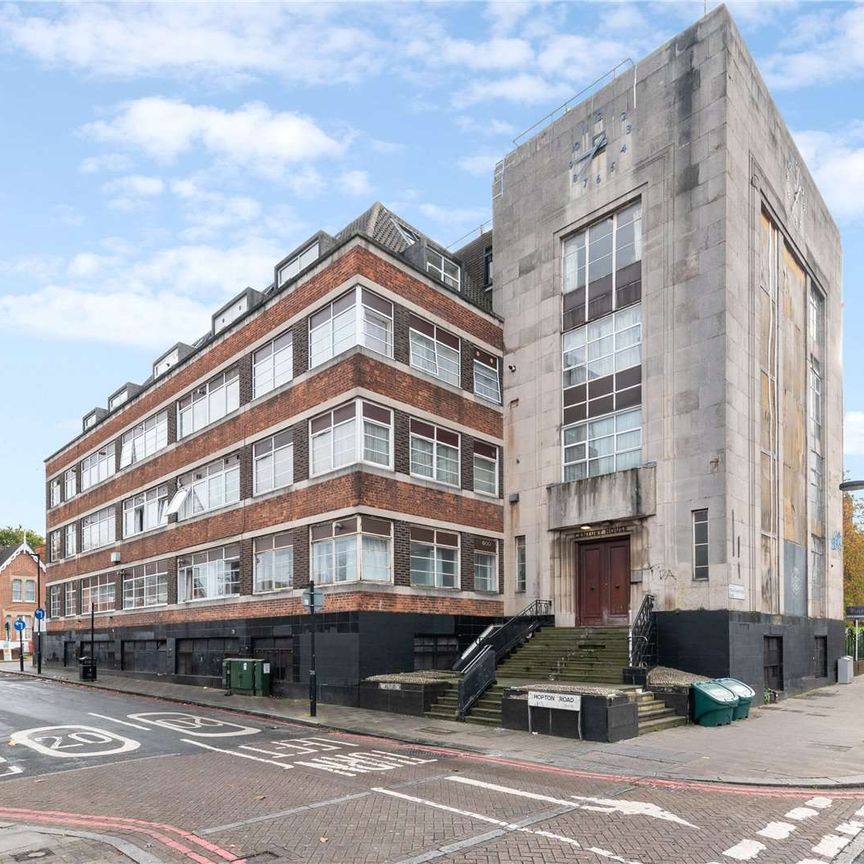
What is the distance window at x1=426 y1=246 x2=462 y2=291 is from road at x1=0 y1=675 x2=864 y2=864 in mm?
18760

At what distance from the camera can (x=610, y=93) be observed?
27375mm

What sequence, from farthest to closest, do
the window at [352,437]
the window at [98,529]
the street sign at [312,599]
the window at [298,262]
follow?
1. the window at [98,529]
2. the window at [298,262]
3. the window at [352,437]
4. the street sign at [312,599]

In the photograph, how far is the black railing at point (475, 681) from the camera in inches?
751

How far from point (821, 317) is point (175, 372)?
1053 inches

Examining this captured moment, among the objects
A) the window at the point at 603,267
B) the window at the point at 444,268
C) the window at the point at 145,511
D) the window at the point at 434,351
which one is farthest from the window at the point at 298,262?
the window at the point at 145,511

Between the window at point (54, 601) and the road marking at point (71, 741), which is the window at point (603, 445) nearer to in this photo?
the road marking at point (71, 741)

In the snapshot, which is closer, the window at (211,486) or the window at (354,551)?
the window at (354,551)

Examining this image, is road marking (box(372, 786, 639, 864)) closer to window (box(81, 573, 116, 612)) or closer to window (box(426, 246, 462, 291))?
window (box(426, 246, 462, 291))

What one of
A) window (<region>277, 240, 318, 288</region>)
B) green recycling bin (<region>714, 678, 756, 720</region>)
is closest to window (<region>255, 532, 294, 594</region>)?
window (<region>277, 240, 318, 288</region>)

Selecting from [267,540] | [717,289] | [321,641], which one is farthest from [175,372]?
[717,289]

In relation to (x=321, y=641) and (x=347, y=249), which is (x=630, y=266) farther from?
(x=321, y=641)

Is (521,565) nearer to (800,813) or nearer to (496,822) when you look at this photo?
(800,813)

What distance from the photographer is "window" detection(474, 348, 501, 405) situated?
28709 mm

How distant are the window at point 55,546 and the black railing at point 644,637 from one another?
3691 cm
